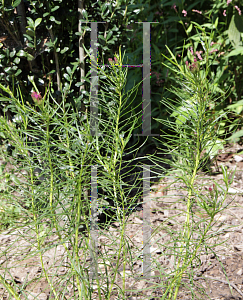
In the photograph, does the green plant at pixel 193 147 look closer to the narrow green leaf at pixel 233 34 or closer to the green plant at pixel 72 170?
the green plant at pixel 72 170

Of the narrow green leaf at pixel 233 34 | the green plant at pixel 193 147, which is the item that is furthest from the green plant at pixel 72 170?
the narrow green leaf at pixel 233 34

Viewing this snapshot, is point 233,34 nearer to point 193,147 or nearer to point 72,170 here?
point 193,147

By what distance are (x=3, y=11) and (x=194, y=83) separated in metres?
1.20

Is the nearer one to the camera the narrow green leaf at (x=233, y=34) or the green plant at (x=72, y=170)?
the green plant at (x=72, y=170)

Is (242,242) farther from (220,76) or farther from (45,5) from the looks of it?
(45,5)

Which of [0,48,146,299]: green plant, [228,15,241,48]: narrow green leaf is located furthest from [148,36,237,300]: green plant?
[228,15,241,48]: narrow green leaf

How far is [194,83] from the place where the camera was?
3.01 feet

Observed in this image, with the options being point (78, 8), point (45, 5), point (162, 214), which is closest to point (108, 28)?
point (78, 8)

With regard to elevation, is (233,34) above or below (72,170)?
above

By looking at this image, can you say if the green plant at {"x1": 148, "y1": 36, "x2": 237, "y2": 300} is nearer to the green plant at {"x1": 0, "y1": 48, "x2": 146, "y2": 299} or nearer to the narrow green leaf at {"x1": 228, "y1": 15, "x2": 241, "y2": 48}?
the green plant at {"x1": 0, "y1": 48, "x2": 146, "y2": 299}

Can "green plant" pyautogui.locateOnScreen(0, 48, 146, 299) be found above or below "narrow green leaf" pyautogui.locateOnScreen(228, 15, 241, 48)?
below

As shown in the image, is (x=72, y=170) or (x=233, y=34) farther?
(x=233, y=34)

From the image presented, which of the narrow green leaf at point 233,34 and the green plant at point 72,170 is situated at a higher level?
the narrow green leaf at point 233,34

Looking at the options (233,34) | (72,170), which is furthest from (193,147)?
(233,34)
